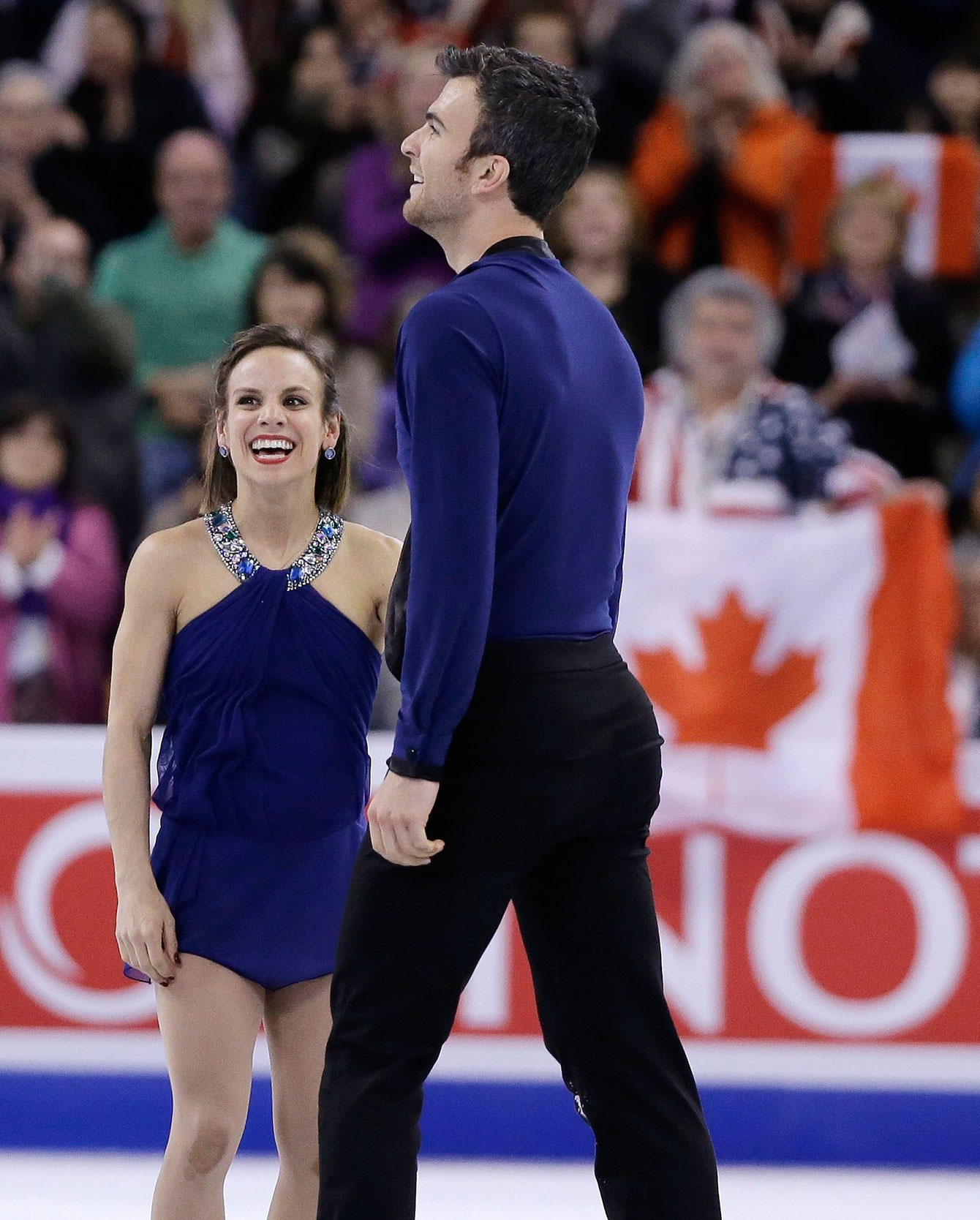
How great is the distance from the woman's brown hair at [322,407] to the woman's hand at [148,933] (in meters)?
0.58

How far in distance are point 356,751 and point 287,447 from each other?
449 mm

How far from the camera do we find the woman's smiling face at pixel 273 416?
268 centimetres

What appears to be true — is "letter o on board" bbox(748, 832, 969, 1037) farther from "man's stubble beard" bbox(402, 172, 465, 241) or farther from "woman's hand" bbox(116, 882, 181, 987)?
"man's stubble beard" bbox(402, 172, 465, 241)

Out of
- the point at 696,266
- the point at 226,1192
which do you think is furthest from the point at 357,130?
the point at 226,1192

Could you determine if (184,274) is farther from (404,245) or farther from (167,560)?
(167,560)

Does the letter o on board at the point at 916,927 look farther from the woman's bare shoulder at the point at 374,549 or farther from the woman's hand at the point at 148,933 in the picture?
the woman's hand at the point at 148,933

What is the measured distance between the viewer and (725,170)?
619 centimetres

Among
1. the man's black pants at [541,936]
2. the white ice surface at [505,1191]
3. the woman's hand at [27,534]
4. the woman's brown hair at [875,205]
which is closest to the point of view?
the man's black pants at [541,936]

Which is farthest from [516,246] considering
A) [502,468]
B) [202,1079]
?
[202,1079]

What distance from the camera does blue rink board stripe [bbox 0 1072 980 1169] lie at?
4.18 meters

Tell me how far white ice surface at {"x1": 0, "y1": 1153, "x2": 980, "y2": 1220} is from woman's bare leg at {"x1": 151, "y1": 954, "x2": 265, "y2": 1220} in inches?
48.8

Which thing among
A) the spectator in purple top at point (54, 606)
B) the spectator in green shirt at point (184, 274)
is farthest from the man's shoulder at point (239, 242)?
the spectator in purple top at point (54, 606)

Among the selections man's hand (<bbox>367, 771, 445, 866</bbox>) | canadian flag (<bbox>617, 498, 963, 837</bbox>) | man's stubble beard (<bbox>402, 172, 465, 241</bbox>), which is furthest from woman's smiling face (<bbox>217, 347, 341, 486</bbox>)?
canadian flag (<bbox>617, 498, 963, 837</bbox>)

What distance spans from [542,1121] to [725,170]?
332cm
